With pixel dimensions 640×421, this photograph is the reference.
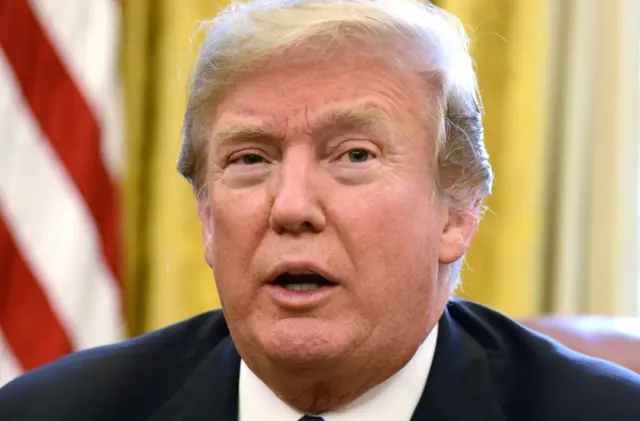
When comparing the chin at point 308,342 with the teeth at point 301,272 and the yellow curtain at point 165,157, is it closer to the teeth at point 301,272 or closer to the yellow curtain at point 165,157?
the teeth at point 301,272

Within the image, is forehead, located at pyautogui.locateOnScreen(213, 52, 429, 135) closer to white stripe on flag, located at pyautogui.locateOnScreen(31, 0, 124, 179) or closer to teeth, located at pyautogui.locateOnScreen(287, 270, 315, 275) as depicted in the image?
teeth, located at pyautogui.locateOnScreen(287, 270, 315, 275)

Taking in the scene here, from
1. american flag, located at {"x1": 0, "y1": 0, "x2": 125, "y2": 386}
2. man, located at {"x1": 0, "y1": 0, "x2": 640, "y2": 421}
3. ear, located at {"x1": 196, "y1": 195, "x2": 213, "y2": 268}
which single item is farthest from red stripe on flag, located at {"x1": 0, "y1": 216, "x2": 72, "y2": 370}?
ear, located at {"x1": 196, "y1": 195, "x2": 213, "y2": 268}

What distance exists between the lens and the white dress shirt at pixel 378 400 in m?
1.19

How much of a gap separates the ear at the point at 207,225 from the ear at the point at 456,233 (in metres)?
0.35

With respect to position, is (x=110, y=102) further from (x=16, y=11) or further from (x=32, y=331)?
(x=32, y=331)

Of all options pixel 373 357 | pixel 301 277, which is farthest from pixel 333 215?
pixel 373 357

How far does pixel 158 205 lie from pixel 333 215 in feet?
3.88

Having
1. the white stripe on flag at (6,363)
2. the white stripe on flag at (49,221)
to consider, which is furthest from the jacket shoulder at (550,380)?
the white stripe on flag at (6,363)

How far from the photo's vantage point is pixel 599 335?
4.98 ft

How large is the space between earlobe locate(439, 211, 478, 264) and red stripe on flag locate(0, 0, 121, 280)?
46.9 inches

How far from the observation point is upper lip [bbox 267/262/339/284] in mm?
1069

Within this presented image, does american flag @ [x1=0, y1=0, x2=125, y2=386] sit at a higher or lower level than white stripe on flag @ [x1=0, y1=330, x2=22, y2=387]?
higher

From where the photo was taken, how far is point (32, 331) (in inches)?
84.0

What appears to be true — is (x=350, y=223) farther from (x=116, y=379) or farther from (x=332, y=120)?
(x=116, y=379)
